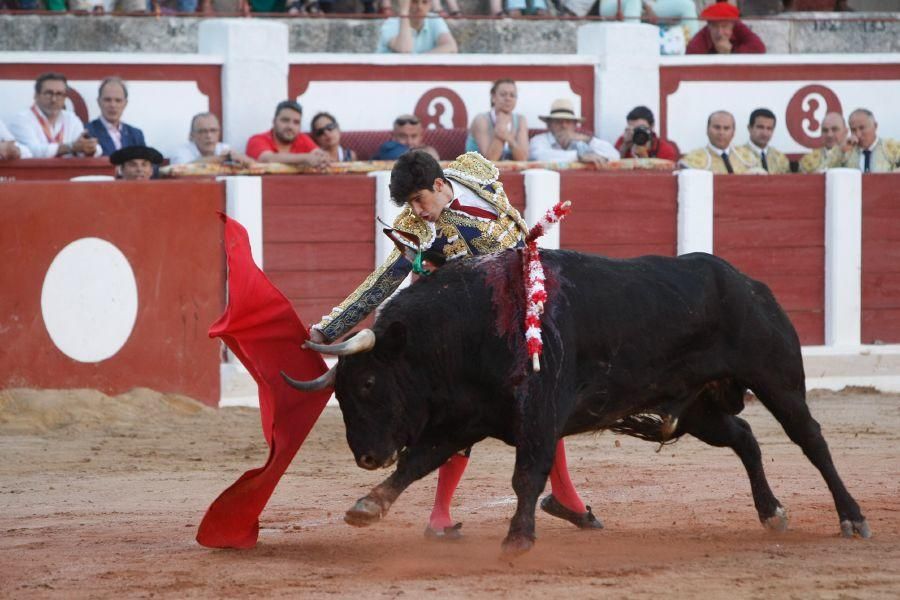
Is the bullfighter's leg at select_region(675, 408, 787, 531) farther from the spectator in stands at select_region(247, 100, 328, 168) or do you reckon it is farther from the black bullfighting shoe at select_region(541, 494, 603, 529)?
the spectator in stands at select_region(247, 100, 328, 168)

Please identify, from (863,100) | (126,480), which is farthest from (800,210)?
(126,480)

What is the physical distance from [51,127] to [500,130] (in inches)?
95.7

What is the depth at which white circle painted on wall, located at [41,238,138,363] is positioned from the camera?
24.4ft

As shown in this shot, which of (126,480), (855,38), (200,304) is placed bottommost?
(126,480)

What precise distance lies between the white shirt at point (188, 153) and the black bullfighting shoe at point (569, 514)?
425 cm

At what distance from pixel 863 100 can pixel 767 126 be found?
5.20 ft

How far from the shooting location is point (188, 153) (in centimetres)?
855

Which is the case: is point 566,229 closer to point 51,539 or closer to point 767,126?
point 767,126

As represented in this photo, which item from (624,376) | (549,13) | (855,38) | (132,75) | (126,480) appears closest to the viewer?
(624,376)

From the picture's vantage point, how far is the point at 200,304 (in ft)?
25.3

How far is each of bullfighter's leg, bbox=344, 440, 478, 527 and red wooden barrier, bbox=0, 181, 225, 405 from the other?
3472 millimetres

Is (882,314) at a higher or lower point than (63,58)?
lower

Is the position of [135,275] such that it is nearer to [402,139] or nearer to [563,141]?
[402,139]

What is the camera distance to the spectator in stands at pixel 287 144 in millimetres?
8211
